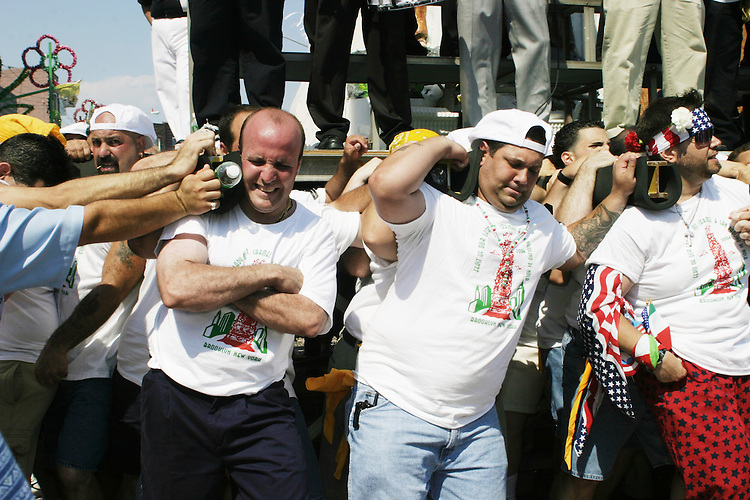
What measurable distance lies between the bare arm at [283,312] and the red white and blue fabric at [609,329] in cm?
143

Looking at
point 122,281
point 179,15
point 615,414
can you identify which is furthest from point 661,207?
→ point 179,15

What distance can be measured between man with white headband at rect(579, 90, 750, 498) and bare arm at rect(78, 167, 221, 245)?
1915mm

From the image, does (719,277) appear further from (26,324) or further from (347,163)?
(26,324)

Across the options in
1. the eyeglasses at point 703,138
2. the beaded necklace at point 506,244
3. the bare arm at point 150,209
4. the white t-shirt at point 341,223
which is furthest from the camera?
the eyeglasses at point 703,138

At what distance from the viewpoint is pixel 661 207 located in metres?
→ 3.03

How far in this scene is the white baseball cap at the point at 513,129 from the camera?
2668 millimetres

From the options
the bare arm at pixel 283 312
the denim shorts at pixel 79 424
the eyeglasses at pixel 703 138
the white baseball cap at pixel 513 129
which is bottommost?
the denim shorts at pixel 79 424

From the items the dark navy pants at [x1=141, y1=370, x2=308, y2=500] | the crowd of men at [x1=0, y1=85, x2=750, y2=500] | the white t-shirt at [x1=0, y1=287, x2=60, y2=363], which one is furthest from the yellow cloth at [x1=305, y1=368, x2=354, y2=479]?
the white t-shirt at [x1=0, y1=287, x2=60, y2=363]

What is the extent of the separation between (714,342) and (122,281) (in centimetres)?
299

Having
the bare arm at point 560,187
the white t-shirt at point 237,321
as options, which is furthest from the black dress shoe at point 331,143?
the white t-shirt at point 237,321

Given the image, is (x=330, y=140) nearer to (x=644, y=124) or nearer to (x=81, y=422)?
(x=644, y=124)

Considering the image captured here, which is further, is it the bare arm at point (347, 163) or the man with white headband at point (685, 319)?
the bare arm at point (347, 163)

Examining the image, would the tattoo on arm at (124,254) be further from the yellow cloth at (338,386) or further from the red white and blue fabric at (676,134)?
the red white and blue fabric at (676,134)

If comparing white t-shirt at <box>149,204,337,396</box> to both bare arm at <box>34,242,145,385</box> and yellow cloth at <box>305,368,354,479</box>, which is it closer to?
yellow cloth at <box>305,368,354,479</box>
